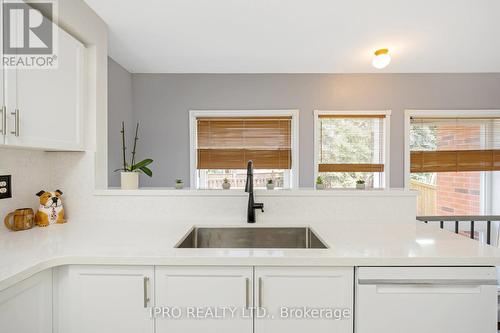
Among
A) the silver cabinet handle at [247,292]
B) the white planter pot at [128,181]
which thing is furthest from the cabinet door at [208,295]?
the white planter pot at [128,181]

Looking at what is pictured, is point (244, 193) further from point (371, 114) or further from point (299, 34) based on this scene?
point (371, 114)

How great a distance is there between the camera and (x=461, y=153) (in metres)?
3.17

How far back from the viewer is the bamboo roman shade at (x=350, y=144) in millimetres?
3193

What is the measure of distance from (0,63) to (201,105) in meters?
2.11

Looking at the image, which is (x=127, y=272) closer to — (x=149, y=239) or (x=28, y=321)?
(x=149, y=239)

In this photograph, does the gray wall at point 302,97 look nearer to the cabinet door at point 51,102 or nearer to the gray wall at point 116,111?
the gray wall at point 116,111

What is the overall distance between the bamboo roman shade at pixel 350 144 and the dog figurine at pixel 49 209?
8.50ft

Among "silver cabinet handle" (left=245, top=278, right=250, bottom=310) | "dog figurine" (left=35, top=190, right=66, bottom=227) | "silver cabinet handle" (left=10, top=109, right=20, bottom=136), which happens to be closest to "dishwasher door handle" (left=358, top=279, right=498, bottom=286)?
"silver cabinet handle" (left=245, top=278, right=250, bottom=310)

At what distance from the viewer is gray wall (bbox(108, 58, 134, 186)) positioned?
99.0 inches

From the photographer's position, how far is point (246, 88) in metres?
3.14

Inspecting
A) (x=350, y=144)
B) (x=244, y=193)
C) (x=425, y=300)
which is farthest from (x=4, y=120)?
→ (x=350, y=144)

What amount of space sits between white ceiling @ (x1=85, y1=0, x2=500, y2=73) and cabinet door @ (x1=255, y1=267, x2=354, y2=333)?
5.46 ft

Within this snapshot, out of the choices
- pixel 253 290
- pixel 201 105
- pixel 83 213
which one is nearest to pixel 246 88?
pixel 201 105

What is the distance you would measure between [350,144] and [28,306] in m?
3.16
